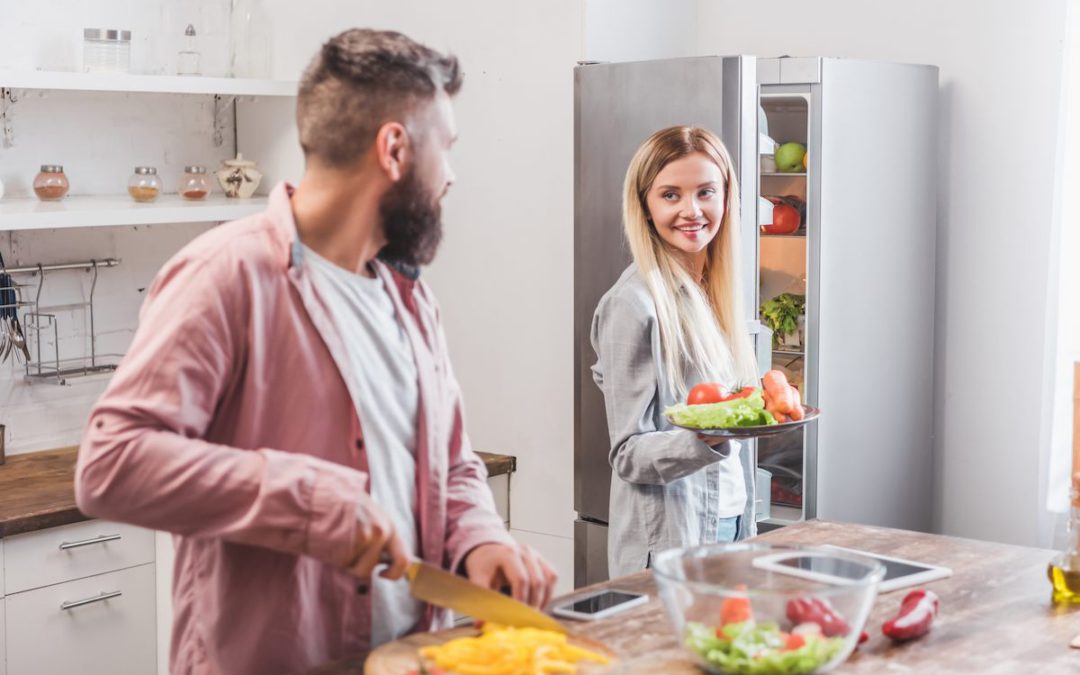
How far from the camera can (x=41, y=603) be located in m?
2.76

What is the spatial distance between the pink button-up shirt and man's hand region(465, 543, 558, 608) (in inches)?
1.3

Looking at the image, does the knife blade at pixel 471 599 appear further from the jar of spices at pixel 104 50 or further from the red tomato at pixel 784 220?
the jar of spices at pixel 104 50

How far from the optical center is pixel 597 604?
5.70 ft

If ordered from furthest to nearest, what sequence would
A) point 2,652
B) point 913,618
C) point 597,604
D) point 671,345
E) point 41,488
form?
1. point 41,488
2. point 2,652
3. point 671,345
4. point 597,604
5. point 913,618

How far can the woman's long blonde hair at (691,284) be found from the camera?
2.44m

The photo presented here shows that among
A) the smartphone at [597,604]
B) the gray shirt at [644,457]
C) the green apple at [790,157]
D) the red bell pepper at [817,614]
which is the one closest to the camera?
the red bell pepper at [817,614]

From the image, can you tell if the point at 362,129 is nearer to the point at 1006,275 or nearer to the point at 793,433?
Answer: the point at 793,433

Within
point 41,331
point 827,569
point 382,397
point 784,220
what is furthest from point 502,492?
point 382,397

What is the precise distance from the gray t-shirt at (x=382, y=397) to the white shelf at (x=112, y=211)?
5.36 feet

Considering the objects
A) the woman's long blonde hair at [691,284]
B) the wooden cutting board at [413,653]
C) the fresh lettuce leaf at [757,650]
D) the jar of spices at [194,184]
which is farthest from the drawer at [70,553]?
the fresh lettuce leaf at [757,650]

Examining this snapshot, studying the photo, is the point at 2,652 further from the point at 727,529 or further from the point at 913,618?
the point at 913,618

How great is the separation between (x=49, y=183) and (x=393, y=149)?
1.95 meters

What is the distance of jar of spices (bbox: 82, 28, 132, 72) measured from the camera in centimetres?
315

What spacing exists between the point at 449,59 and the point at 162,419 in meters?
0.53
